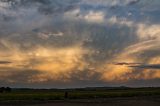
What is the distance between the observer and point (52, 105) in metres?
56.2

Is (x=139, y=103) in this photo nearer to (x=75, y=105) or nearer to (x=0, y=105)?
(x=75, y=105)

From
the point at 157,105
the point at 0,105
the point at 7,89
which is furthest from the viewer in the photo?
the point at 7,89

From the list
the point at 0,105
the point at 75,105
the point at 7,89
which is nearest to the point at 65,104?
the point at 75,105

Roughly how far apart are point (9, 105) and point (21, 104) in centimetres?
204

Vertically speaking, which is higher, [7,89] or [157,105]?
[7,89]

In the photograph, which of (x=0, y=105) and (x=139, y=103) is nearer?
(x=0, y=105)

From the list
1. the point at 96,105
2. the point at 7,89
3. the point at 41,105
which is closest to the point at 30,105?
the point at 41,105

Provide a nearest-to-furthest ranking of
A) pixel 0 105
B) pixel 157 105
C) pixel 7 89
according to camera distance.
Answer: pixel 0 105
pixel 157 105
pixel 7 89

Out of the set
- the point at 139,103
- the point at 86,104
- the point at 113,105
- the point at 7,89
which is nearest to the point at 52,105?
the point at 86,104

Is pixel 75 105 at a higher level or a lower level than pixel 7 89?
lower

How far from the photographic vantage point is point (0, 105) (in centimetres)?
5559

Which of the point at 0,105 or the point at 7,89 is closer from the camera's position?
the point at 0,105

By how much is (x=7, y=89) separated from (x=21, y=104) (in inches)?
3101

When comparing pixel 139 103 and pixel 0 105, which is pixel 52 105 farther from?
pixel 139 103
